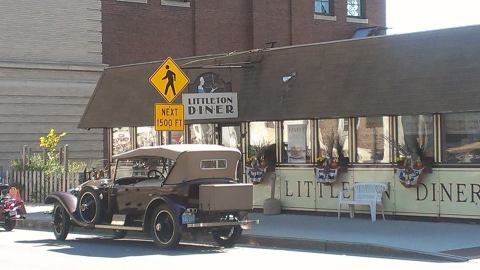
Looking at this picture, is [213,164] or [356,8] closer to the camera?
[213,164]

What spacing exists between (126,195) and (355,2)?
2824cm

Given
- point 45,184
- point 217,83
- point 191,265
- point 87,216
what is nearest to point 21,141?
point 45,184

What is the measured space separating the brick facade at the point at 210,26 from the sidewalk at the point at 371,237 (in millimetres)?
17197

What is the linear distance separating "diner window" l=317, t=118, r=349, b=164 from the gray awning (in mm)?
750

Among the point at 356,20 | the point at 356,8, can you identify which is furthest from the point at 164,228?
the point at 356,8

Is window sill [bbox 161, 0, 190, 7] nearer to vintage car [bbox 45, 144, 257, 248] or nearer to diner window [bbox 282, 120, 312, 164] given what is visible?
diner window [bbox 282, 120, 312, 164]

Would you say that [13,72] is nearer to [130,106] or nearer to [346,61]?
[130,106]

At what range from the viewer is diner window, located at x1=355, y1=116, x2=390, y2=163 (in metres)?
17.1

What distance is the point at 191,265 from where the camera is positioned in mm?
11805

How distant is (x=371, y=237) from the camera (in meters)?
14.1

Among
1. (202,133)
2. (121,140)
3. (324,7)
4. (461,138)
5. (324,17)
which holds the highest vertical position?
(324,7)

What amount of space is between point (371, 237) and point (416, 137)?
3.35 m

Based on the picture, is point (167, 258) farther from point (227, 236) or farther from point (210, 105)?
point (210, 105)

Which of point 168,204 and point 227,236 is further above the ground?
point 168,204
